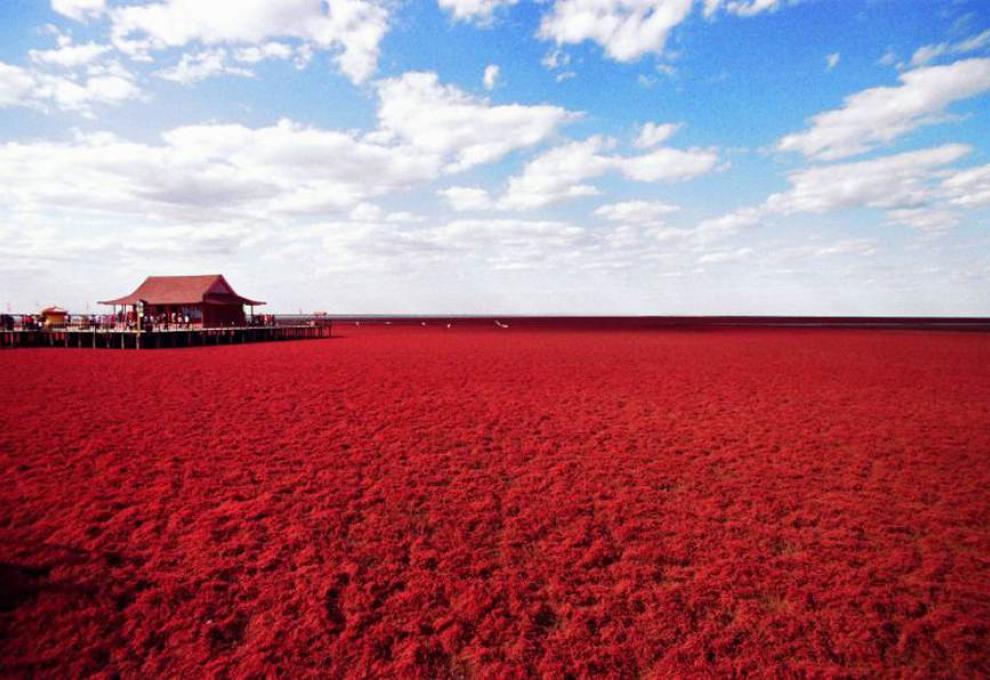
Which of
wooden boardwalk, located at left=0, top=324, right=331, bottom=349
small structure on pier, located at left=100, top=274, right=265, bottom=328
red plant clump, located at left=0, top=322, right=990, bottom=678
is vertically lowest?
red plant clump, located at left=0, top=322, right=990, bottom=678

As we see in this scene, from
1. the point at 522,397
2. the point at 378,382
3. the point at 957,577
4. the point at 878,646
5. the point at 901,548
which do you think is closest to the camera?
the point at 878,646

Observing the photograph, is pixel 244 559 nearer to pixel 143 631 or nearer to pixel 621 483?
pixel 143 631

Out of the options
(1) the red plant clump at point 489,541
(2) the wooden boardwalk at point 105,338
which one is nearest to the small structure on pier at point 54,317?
(2) the wooden boardwalk at point 105,338

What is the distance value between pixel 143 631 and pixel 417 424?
712 centimetres

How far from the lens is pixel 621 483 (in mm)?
7980

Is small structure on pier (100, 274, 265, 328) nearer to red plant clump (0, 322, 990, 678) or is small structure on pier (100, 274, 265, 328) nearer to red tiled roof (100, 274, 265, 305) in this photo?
red tiled roof (100, 274, 265, 305)

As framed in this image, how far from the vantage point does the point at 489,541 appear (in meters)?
6.16

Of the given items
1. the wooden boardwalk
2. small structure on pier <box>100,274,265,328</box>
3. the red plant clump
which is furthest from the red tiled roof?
the red plant clump

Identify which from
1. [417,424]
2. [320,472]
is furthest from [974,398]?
[320,472]

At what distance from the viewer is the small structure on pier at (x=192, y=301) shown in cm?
4022

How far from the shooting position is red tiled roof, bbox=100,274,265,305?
40.5 metres

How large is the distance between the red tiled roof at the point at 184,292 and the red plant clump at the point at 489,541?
99.1 feet

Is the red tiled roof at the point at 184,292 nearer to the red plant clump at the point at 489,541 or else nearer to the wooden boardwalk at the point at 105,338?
the wooden boardwalk at the point at 105,338

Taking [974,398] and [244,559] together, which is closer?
[244,559]
